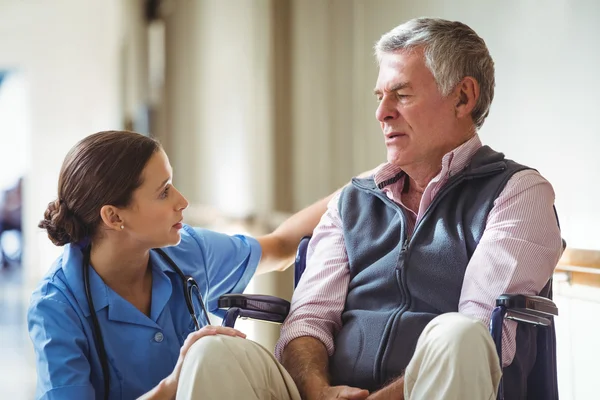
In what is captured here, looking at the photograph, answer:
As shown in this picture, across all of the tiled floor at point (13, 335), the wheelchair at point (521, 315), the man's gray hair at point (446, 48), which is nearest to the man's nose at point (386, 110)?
the man's gray hair at point (446, 48)

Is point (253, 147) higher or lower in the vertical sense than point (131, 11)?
lower

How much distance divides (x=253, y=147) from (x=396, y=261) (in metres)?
2.10

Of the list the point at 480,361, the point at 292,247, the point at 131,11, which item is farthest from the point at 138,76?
the point at 480,361

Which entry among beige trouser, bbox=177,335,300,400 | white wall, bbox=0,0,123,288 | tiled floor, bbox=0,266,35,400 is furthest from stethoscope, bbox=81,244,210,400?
white wall, bbox=0,0,123,288

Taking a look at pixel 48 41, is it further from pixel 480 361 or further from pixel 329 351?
pixel 480 361

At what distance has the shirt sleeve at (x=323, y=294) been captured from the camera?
5.65 ft

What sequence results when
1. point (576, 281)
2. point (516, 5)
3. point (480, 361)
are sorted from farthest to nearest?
point (516, 5)
point (576, 281)
point (480, 361)

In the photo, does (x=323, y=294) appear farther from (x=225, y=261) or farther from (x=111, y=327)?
(x=111, y=327)

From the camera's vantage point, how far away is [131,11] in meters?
4.80

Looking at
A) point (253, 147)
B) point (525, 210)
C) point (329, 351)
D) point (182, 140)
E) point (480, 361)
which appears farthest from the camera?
point (182, 140)

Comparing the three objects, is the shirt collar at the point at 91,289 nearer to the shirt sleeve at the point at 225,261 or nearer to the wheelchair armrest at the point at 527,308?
the shirt sleeve at the point at 225,261

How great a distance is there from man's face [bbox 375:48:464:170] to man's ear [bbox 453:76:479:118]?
0.01 metres

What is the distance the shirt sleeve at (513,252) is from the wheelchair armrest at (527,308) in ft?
0.25

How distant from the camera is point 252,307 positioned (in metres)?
1.68
